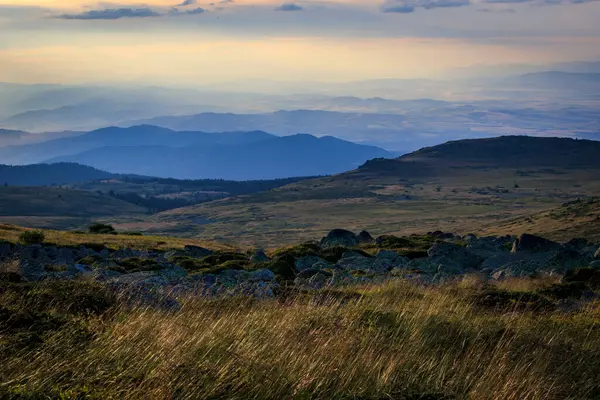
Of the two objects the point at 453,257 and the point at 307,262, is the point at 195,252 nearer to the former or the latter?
the point at 307,262

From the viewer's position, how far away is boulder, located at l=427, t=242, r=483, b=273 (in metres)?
26.7

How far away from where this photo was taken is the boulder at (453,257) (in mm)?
26739

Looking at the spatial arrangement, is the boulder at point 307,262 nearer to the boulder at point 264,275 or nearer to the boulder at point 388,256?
the boulder at point 388,256

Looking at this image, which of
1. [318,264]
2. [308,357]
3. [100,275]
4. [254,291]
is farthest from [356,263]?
[308,357]

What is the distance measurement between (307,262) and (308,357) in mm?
18750

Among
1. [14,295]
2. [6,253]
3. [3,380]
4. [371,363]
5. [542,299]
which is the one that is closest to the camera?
[3,380]

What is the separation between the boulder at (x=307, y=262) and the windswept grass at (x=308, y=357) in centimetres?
1412

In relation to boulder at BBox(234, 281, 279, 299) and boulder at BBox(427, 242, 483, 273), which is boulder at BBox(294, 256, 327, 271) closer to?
boulder at BBox(427, 242, 483, 273)

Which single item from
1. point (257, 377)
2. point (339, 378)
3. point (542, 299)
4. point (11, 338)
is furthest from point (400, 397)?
point (542, 299)

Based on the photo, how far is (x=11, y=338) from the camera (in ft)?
26.4

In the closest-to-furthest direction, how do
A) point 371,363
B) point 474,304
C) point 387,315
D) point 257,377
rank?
point 257,377 < point 371,363 < point 387,315 < point 474,304

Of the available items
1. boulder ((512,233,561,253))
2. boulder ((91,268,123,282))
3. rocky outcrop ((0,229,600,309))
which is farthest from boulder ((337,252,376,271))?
A: boulder ((91,268,123,282))

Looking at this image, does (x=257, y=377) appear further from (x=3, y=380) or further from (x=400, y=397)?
(x=3, y=380)

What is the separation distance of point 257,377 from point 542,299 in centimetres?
1009
